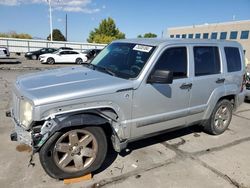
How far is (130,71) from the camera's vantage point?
3885 mm

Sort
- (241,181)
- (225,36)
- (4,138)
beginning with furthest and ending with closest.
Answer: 1. (225,36)
2. (4,138)
3. (241,181)

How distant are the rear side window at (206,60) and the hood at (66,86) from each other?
5.25 ft

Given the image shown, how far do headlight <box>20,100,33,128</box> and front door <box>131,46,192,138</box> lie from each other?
1427 mm

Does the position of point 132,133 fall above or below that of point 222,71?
below

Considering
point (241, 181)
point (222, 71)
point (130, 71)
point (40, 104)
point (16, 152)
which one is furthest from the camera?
point (222, 71)

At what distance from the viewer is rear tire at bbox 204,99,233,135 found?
521 centimetres

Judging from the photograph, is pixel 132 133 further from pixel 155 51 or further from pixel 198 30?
pixel 198 30

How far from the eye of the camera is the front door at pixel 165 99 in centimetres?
381

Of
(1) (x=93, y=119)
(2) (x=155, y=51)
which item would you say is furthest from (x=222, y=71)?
(1) (x=93, y=119)

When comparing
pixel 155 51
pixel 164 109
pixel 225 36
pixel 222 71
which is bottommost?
pixel 164 109

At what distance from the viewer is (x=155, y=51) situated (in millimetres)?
3947

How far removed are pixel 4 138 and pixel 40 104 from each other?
2.24m

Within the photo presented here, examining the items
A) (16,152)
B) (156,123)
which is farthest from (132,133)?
(16,152)

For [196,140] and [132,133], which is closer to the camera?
[132,133]
